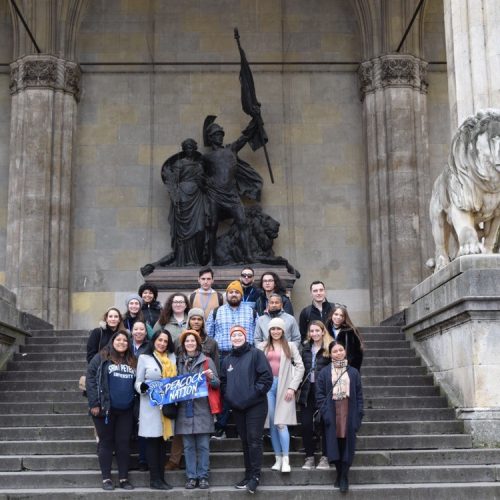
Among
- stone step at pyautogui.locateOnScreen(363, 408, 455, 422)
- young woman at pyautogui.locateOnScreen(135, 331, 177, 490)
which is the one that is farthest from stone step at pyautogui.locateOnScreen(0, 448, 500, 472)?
stone step at pyautogui.locateOnScreen(363, 408, 455, 422)

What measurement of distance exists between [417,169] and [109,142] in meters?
7.19

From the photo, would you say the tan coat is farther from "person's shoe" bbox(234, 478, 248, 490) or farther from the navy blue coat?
"person's shoe" bbox(234, 478, 248, 490)

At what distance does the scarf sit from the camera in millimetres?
8055

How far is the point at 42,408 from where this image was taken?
35.1 ft

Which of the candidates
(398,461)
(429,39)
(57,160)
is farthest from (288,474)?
(429,39)

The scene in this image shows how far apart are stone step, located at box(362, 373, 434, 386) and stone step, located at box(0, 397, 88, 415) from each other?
3.86m

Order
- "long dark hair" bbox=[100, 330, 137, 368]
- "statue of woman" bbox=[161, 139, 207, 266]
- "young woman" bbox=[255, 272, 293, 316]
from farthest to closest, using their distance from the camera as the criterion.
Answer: "statue of woman" bbox=[161, 139, 207, 266], "young woman" bbox=[255, 272, 293, 316], "long dark hair" bbox=[100, 330, 137, 368]

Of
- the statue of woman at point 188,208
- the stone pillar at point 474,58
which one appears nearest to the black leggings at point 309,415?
the stone pillar at point 474,58

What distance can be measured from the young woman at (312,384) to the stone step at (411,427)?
52.0 inches

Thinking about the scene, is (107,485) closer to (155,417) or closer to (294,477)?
(155,417)

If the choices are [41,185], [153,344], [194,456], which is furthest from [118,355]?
[41,185]

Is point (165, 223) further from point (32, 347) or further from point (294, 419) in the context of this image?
point (294, 419)

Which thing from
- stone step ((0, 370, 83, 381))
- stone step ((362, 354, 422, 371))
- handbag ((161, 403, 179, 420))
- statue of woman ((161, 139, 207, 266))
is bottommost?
handbag ((161, 403, 179, 420))

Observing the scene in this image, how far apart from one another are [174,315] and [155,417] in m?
1.40
